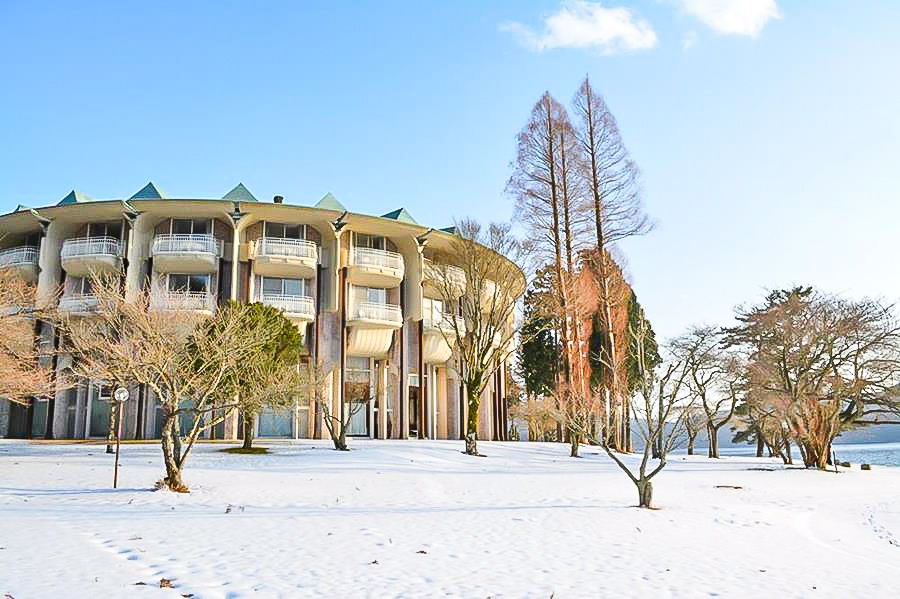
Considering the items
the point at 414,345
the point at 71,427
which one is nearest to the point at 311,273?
the point at 414,345

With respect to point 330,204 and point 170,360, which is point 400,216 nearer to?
point 330,204

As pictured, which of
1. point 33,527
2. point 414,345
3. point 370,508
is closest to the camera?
point 33,527

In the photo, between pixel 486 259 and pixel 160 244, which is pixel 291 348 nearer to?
pixel 486 259

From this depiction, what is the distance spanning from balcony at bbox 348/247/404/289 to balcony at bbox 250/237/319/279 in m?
2.10

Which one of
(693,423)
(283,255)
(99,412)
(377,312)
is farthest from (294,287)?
(693,423)

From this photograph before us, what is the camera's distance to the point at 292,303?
3344 centimetres

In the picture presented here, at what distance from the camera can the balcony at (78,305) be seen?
31.4 m

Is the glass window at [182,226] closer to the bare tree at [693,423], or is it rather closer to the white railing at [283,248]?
the white railing at [283,248]

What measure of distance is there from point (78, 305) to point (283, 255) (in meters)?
9.35

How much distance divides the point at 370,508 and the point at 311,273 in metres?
22.3

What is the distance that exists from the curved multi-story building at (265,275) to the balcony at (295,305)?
7cm

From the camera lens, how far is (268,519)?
40.1 feet

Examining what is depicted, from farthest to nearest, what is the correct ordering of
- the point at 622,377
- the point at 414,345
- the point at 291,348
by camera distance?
the point at 414,345 → the point at 622,377 → the point at 291,348

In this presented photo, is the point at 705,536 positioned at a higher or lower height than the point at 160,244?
lower
